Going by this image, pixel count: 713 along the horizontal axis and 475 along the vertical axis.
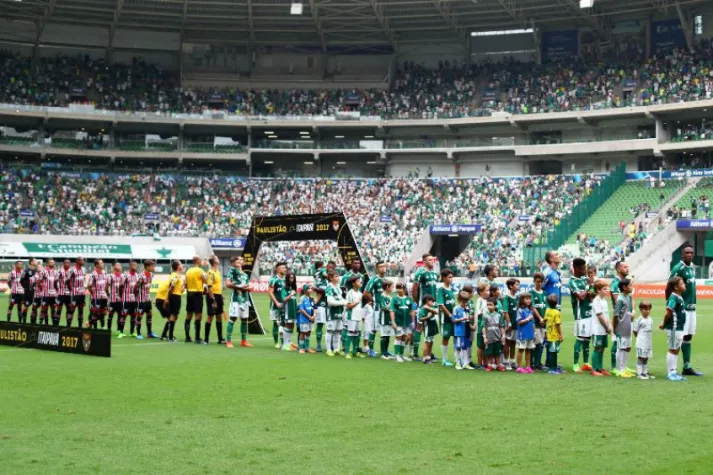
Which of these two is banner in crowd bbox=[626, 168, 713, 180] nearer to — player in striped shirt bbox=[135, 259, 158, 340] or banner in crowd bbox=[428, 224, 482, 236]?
banner in crowd bbox=[428, 224, 482, 236]

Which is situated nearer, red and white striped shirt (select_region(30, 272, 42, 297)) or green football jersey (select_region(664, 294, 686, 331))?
green football jersey (select_region(664, 294, 686, 331))

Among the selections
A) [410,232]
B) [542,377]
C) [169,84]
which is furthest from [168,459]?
[169,84]

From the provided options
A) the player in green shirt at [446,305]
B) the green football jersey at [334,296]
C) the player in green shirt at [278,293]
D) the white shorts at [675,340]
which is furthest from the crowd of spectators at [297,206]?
the white shorts at [675,340]

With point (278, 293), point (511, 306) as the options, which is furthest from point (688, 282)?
point (278, 293)

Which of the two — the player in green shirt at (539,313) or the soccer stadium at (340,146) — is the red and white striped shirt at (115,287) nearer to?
the soccer stadium at (340,146)

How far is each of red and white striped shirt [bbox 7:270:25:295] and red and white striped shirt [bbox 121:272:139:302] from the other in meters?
3.66

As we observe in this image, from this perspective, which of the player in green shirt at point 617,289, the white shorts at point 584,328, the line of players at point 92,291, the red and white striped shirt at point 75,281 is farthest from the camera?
the red and white striped shirt at point 75,281

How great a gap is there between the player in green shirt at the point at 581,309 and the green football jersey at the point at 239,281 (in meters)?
7.71

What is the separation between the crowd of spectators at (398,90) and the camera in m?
68.4

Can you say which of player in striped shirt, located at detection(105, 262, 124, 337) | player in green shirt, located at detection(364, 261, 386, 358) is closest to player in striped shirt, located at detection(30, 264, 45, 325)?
player in striped shirt, located at detection(105, 262, 124, 337)

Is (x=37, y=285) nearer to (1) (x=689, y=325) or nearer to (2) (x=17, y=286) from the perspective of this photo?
(2) (x=17, y=286)

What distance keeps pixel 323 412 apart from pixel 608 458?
4081mm

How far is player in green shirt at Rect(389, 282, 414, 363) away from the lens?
19312mm

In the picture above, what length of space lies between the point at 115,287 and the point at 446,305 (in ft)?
33.0
